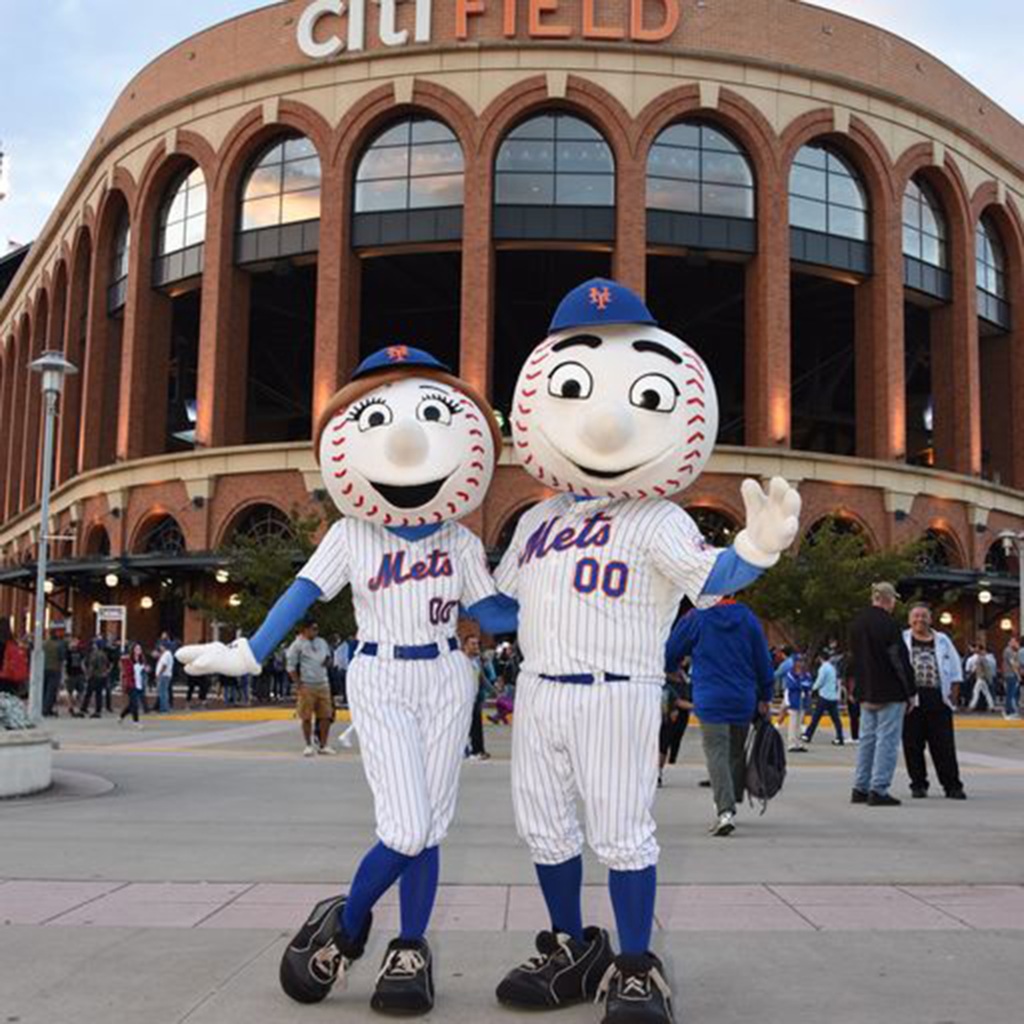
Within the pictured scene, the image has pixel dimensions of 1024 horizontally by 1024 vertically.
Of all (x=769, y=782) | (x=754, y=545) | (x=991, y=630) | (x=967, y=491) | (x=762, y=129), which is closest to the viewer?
(x=754, y=545)

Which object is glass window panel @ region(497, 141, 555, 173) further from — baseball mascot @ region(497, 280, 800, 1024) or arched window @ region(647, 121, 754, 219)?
baseball mascot @ region(497, 280, 800, 1024)

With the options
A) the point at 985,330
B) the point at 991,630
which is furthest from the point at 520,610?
the point at 985,330

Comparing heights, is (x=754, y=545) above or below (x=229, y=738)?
above

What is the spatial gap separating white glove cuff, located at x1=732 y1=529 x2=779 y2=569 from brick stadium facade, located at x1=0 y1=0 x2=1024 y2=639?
26.7 meters

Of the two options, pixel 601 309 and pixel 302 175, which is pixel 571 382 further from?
pixel 302 175

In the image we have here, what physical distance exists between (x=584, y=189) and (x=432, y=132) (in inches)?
183

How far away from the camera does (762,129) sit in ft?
106

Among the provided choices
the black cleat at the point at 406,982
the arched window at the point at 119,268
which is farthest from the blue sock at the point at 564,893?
the arched window at the point at 119,268

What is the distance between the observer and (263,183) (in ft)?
113

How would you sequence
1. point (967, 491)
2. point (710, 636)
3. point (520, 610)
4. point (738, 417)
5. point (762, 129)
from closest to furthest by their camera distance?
1. point (520, 610)
2. point (710, 636)
3. point (762, 129)
4. point (967, 491)
5. point (738, 417)

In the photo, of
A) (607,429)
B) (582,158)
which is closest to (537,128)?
(582,158)

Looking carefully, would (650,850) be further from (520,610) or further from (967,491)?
(967,491)

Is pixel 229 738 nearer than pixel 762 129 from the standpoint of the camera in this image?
Yes

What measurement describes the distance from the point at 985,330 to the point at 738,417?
31.1 feet
